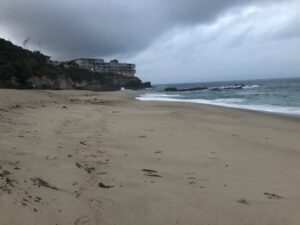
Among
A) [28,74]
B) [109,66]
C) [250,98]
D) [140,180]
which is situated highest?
[109,66]

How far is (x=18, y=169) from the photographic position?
15.5 feet

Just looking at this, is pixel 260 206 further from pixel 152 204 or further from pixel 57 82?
pixel 57 82

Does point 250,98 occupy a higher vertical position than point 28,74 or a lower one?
lower

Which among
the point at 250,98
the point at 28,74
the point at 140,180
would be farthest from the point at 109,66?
the point at 140,180

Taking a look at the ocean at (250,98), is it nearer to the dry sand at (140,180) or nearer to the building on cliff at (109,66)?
the dry sand at (140,180)

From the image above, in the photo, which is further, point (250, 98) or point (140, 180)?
point (250, 98)

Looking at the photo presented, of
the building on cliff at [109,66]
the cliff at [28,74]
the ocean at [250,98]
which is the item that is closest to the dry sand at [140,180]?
the ocean at [250,98]

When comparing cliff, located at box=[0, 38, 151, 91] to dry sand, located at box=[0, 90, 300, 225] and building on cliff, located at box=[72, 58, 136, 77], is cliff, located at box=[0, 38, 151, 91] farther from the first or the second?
building on cliff, located at box=[72, 58, 136, 77]

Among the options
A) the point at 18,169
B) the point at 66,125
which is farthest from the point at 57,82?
the point at 18,169

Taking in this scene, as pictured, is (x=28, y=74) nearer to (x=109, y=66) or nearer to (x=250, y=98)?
(x=250, y=98)

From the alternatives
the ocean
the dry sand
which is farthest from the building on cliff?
the dry sand

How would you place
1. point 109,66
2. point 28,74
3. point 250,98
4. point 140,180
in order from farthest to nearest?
point 109,66 → point 28,74 → point 250,98 → point 140,180

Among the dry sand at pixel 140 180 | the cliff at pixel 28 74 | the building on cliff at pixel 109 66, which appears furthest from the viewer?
the building on cliff at pixel 109 66

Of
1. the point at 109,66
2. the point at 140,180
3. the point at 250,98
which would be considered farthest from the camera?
the point at 109,66
